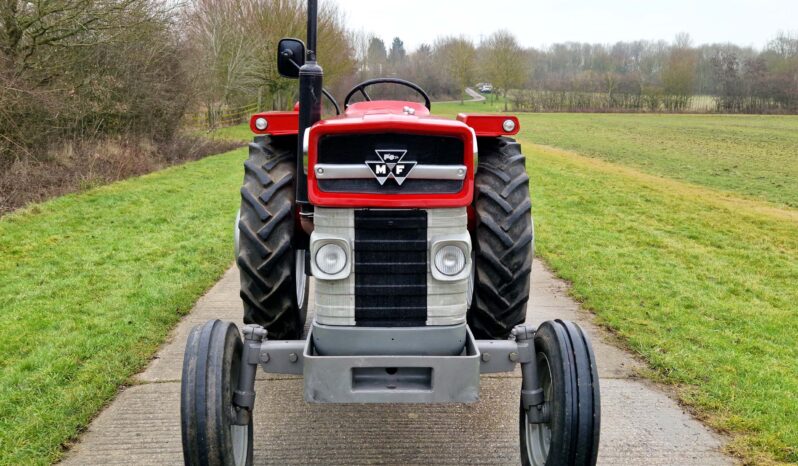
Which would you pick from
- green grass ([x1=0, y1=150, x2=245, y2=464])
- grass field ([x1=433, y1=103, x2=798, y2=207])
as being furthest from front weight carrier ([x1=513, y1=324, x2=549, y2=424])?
grass field ([x1=433, y1=103, x2=798, y2=207])

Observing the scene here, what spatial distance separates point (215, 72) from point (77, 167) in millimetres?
12626

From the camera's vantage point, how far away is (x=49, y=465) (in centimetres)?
303

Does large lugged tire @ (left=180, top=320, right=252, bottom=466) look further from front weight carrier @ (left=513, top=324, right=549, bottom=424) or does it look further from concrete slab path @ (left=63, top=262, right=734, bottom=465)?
front weight carrier @ (left=513, top=324, right=549, bottom=424)

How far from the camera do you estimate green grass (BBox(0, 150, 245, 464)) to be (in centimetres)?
358

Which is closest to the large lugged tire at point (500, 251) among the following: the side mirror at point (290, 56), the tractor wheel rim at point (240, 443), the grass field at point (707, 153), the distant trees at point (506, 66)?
the side mirror at point (290, 56)

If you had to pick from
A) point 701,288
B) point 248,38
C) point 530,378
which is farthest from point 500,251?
point 248,38

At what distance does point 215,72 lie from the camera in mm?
24297

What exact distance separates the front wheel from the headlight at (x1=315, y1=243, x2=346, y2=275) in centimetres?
87

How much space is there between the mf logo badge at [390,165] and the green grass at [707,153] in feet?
39.6

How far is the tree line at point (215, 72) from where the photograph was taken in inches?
463

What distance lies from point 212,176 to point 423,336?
497 inches

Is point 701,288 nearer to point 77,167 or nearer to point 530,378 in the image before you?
point 530,378

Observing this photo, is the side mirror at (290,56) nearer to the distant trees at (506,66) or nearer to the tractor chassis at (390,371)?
the tractor chassis at (390,371)

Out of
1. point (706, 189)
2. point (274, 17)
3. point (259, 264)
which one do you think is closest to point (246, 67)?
point (274, 17)
